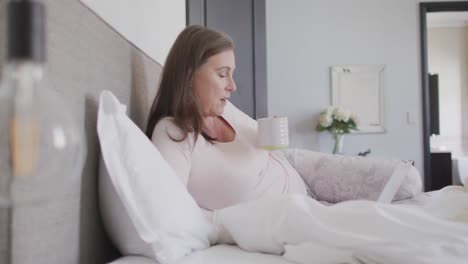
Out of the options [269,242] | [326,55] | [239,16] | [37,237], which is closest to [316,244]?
[269,242]

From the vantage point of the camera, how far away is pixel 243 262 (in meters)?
0.77

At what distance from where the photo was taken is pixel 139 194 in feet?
2.57

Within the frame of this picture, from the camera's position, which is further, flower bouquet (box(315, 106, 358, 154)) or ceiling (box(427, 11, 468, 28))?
ceiling (box(427, 11, 468, 28))

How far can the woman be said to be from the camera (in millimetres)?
1170

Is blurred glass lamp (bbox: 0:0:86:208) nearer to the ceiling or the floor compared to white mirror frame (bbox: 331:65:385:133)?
nearer to the floor

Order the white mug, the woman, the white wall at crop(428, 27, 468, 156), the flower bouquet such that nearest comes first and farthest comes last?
the woman < the white mug < the flower bouquet < the white wall at crop(428, 27, 468, 156)

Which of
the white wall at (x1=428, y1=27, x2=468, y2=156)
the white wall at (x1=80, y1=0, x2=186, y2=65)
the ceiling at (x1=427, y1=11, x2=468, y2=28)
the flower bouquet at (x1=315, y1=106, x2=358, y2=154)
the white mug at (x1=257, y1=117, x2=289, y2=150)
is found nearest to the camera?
the white wall at (x1=80, y1=0, x2=186, y2=65)

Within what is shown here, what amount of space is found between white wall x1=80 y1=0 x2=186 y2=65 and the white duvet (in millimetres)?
512

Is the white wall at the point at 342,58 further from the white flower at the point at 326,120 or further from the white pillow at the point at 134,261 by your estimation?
the white pillow at the point at 134,261

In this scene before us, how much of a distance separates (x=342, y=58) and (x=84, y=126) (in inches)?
131

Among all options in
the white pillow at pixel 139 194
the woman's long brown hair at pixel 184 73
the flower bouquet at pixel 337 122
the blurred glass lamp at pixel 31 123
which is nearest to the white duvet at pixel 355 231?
the white pillow at pixel 139 194

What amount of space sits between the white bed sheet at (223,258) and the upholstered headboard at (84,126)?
0.09 meters

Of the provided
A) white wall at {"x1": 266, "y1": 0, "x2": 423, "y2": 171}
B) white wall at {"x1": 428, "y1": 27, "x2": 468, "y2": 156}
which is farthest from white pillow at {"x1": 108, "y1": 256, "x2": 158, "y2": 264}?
white wall at {"x1": 428, "y1": 27, "x2": 468, "y2": 156}

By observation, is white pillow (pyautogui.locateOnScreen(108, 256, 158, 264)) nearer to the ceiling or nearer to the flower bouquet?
the flower bouquet
